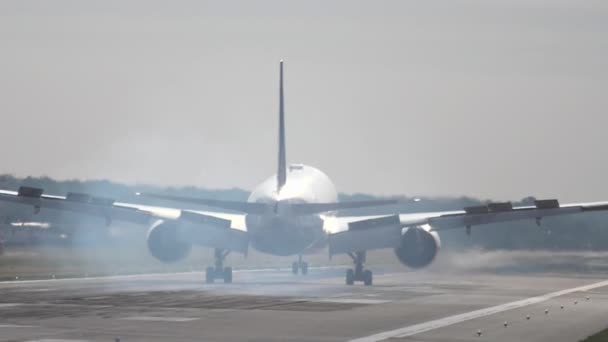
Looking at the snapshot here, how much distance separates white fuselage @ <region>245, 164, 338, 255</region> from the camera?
60750 millimetres

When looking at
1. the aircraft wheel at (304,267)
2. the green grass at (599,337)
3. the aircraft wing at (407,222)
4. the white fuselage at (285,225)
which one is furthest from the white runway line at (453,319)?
the aircraft wheel at (304,267)

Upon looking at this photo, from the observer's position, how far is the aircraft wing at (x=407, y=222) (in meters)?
63.5

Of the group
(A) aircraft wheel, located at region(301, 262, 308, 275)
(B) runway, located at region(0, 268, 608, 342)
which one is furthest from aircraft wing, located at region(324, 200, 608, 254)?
(A) aircraft wheel, located at region(301, 262, 308, 275)

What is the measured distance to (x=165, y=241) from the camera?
64.2m

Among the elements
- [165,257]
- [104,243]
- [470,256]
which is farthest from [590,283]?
[104,243]

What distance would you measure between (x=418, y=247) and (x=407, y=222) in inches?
64.7

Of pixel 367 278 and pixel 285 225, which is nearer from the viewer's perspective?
pixel 285 225

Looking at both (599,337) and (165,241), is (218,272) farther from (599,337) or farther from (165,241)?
(599,337)

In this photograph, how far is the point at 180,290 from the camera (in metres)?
55.2

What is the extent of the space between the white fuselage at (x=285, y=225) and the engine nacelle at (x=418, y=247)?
4138 mm

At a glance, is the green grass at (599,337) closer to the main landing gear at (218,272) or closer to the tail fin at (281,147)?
the main landing gear at (218,272)

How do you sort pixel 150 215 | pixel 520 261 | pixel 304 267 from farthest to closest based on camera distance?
pixel 520 261, pixel 304 267, pixel 150 215

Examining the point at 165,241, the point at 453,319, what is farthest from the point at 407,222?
the point at 453,319

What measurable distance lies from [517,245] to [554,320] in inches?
1674
